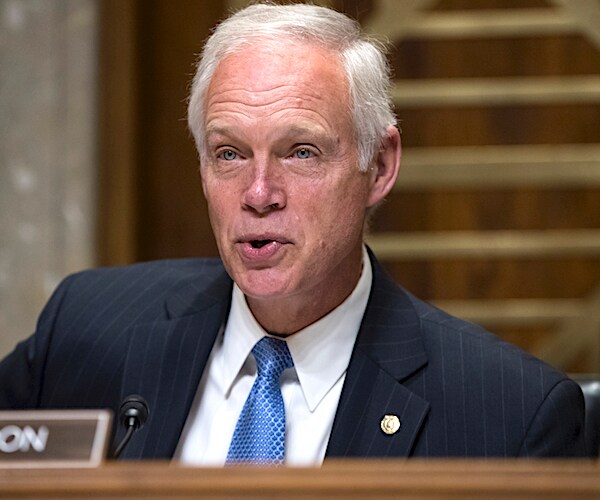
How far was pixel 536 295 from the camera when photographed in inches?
182

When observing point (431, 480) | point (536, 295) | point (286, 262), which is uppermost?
point (431, 480)

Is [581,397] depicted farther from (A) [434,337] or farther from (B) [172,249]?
(B) [172,249]

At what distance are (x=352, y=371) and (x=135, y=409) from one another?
1.37ft

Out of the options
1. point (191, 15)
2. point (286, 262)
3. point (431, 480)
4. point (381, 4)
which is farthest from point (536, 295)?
point (431, 480)

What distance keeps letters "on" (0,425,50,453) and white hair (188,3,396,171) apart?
94cm

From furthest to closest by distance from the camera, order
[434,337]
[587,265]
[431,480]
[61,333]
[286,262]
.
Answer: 1. [587,265]
2. [61,333]
3. [434,337]
4. [286,262]
5. [431,480]

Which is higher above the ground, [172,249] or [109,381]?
[109,381]

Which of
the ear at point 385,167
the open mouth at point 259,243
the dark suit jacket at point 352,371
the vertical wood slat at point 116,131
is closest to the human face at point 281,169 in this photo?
the open mouth at point 259,243

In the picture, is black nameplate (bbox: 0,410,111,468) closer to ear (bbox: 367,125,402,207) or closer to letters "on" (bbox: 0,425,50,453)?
letters "on" (bbox: 0,425,50,453)

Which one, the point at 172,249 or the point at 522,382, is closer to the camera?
the point at 522,382

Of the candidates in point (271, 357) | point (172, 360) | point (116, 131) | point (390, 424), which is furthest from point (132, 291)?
point (116, 131)

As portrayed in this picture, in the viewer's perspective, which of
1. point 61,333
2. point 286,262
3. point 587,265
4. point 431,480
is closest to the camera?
point 431,480

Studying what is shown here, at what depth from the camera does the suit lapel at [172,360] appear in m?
2.30

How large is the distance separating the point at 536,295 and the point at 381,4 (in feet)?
4.07
